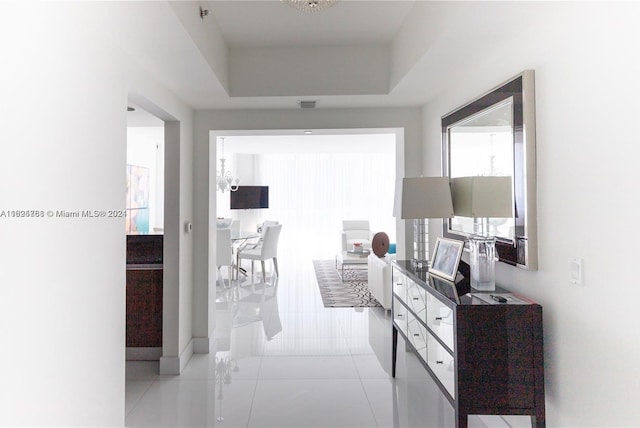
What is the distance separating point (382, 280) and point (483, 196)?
8.22 ft

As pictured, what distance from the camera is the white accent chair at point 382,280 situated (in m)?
4.49

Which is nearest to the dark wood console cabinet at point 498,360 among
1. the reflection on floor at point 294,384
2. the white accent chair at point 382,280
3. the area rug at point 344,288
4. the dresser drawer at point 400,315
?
the reflection on floor at point 294,384

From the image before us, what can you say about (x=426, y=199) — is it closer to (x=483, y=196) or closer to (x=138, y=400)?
(x=483, y=196)

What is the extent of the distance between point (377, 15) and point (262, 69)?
105 cm

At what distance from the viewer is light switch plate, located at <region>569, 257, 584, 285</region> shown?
1557 mm

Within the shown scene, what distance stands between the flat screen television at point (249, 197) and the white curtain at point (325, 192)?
411mm

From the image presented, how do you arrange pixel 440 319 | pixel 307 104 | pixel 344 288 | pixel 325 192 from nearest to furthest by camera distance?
pixel 440 319
pixel 307 104
pixel 344 288
pixel 325 192

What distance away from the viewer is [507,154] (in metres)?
2.04

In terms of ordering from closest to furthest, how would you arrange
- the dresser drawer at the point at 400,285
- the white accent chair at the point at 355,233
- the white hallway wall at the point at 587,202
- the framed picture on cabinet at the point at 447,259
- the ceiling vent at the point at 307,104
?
1. the white hallway wall at the point at 587,202
2. the framed picture on cabinet at the point at 447,259
3. the dresser drawer at the point at 400,285
4. the ceiling vent at the point at 307,104
5. the white accent chair at the point at 355,233

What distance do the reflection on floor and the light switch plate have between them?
0.93 m

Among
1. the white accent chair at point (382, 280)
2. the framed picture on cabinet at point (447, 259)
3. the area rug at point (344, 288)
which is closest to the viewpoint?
the framed picture on cabinet at point (447, 259)

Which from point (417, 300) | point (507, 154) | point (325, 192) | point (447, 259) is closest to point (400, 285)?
point (417, 300)

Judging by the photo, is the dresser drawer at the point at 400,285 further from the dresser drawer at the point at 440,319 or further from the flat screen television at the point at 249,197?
the flat screen television at the point at 249,197

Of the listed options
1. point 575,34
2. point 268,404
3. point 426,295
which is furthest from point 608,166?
point 268,404
